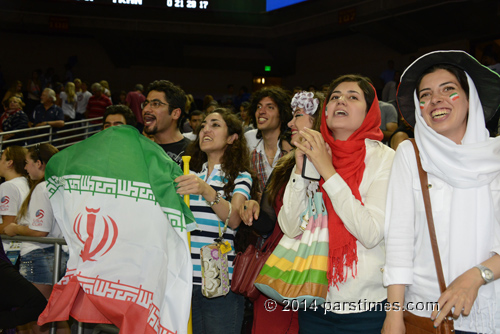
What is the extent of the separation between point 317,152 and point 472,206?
2.32 ft

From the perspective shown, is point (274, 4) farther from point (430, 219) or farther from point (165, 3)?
point (430, 219)

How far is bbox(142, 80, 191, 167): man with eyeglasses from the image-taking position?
4.18m

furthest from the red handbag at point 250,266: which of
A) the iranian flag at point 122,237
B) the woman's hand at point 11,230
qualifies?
the woman's hand at point 11,230

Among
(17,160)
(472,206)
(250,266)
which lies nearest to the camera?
(472,206)

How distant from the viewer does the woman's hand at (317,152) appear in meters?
2.32

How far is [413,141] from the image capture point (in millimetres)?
2258

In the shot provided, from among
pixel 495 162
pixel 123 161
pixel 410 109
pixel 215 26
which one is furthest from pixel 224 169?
pixel 215 26

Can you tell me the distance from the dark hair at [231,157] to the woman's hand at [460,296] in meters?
1.55

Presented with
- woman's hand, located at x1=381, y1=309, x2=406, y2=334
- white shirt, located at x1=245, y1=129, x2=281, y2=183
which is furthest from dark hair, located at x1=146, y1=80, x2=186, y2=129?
woman's hand, located at x1=381, y1=309, x2=406, y2=334

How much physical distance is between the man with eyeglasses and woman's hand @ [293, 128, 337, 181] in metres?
1.87

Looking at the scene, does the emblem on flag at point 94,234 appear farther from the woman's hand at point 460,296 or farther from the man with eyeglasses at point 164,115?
the woman's hand at point 460,296

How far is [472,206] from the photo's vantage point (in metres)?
2.03

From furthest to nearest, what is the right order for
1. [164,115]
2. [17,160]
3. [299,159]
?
[17,160], [164,115], [299,159]

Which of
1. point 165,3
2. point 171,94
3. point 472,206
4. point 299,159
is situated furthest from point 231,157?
point 165,3
